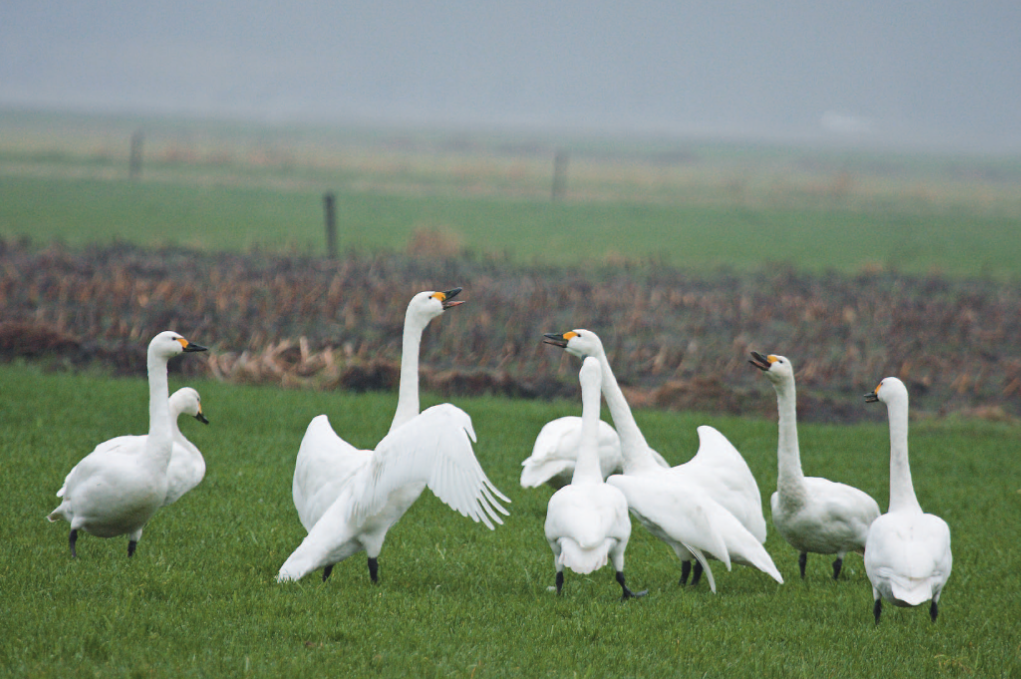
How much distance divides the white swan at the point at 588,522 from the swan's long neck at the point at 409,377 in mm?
1227

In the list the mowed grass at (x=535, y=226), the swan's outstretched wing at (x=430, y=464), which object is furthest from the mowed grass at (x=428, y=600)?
the mowed grass at (x=535, y=226)

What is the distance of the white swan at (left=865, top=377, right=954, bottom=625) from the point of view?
711 centimetres

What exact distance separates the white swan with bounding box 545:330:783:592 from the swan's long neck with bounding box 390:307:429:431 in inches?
41.3

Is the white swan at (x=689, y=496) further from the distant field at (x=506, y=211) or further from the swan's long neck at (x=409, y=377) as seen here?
the distant field at (x=506, y=211)

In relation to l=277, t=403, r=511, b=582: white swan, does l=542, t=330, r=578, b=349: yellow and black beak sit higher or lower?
higher

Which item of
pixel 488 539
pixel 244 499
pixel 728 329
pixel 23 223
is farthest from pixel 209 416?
pixel 23 223

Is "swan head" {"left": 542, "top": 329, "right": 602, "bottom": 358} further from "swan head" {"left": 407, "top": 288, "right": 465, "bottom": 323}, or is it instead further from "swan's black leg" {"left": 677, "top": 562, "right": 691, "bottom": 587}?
"swan's black leg" {"left": 677, "top": 562, "right": 691, "bottom": 587}

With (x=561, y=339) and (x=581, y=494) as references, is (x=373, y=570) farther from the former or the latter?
(x=561, y=339)

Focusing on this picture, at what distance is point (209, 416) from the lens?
521 inches

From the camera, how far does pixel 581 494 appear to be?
7.66 meters

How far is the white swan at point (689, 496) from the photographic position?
7.96m

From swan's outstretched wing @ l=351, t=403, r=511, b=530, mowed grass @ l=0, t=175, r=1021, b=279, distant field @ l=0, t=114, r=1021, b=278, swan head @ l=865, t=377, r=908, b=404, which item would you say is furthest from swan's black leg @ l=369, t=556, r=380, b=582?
mowed grass @ l=0, t=175, r=1021, b=279

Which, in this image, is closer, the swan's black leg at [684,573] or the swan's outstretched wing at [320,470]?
the swan's outstretched wing at [320,470]

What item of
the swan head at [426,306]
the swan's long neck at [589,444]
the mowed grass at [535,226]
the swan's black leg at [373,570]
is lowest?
the mowed grass at [535,226]
